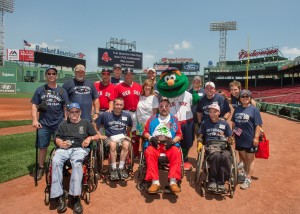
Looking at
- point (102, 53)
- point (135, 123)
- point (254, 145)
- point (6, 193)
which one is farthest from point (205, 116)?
point (102, 53)

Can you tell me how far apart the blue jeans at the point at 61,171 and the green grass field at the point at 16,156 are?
5.19ft

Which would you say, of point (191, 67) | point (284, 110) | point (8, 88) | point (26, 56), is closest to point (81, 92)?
point (284, 110)

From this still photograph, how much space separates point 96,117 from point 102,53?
1491 inches

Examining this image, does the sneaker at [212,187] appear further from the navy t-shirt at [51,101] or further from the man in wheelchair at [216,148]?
the navy t-shirt at [51,101]

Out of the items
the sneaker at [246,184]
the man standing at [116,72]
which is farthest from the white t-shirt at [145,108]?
the sneaker at [246,184]

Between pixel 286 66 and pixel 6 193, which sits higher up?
pixel 286 66

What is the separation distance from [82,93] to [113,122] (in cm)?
79

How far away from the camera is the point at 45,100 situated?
14.3 feet

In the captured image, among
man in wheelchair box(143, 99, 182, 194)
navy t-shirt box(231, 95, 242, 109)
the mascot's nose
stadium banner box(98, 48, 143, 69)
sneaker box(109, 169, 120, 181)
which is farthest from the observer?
stadium banner box(98, 48, 143, 69)

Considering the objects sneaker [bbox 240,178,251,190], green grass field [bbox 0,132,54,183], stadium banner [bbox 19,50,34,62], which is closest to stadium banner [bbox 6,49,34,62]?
stadium banner [bbox 19,50,34,62]

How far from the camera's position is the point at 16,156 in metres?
5.82

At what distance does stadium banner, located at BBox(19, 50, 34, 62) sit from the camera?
4828 cm

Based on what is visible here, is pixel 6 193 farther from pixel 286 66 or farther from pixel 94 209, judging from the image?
pixel 286 66

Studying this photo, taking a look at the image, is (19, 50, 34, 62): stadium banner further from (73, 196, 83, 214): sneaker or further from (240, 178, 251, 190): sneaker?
(240, 178, 251, 190): sneaker
